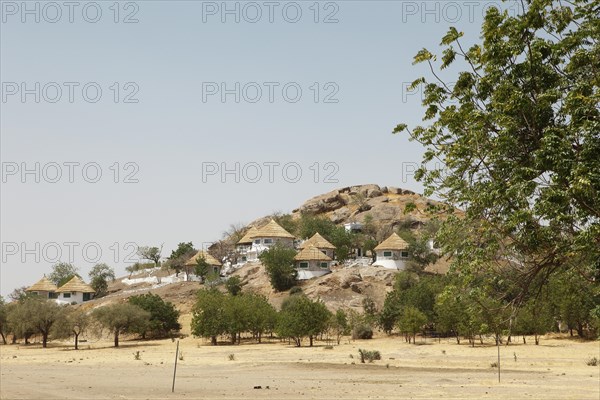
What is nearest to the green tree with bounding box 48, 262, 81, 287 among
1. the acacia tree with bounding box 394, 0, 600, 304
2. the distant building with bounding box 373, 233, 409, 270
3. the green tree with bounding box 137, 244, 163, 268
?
the green tree with bounding box 137, 244, 163, 268

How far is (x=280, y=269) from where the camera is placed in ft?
274

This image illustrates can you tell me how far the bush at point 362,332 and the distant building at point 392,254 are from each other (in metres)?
23.4

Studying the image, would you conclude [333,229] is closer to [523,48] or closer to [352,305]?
[352,305]

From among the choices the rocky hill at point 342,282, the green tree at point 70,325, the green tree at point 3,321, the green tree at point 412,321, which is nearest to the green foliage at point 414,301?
the green tree at point 412,321

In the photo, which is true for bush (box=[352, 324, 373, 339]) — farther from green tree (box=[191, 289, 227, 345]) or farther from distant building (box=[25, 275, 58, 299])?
distant building (box=[25, 275, 58, 299])

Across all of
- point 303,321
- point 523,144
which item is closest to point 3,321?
point 303,321

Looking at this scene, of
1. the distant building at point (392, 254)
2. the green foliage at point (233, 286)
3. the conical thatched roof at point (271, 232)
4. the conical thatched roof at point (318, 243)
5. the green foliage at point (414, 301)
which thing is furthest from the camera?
the conical thatched roof at point (271, 232)

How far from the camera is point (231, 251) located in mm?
114312

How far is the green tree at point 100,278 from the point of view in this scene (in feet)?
347

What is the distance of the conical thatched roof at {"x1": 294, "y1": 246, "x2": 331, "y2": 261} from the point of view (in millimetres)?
86188

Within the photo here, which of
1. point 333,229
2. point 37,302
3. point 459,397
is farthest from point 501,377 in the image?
point 333,229

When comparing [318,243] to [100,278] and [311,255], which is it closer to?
[311,255]

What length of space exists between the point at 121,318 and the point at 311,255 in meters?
30.4

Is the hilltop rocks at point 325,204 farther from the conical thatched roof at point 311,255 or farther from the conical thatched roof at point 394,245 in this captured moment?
the conical thatched roof at point 311,255
